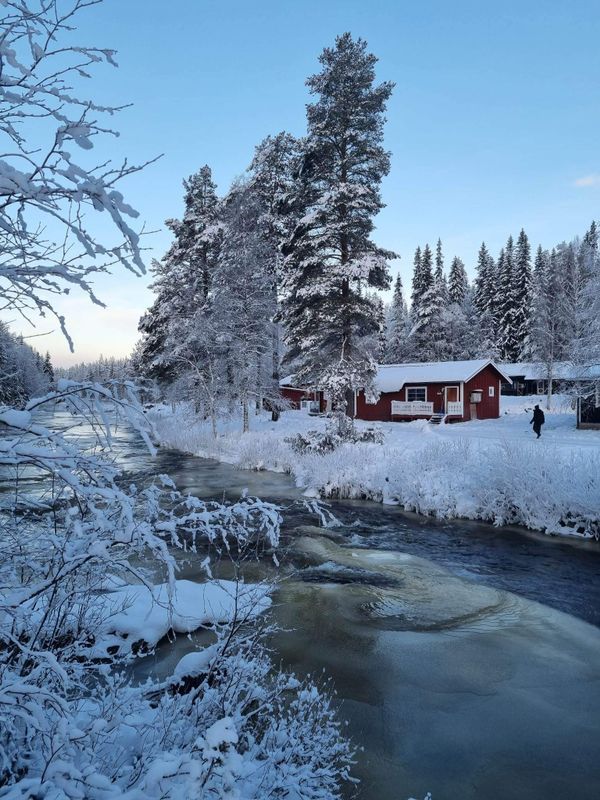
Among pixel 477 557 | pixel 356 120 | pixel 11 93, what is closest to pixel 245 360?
pixel 356 120

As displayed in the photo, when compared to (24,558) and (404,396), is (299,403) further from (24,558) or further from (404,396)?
(24,558)

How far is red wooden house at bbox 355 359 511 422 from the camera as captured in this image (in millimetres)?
33781

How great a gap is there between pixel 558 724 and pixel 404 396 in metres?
31.3

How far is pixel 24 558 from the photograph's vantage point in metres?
3.31

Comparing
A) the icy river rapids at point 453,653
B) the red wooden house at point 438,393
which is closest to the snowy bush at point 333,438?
the icy river rapids at point 453,653

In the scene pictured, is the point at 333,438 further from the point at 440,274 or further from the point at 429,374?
the point at 440,274

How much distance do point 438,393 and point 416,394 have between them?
5.22ft

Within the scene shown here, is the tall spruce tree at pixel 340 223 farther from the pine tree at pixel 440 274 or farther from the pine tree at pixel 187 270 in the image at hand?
the pine tree at pixel 440 274

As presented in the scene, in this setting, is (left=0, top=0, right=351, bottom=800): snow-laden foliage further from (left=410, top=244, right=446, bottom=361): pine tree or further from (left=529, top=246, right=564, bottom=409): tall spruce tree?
(left=410, top=244, right=446, bottom=361): pine tree

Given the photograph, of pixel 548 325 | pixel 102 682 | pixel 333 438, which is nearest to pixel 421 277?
pixel 548 325

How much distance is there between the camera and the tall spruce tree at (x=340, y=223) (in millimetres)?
20500

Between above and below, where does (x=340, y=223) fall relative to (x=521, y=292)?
below

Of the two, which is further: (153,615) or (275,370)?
(275,370)

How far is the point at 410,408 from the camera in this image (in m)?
34.7
